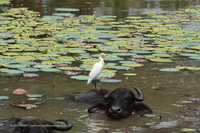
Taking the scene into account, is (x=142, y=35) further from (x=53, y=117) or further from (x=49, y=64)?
(x=53, y=117)

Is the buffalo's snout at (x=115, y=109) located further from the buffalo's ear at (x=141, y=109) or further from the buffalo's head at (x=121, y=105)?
the buffalo's ear at (x=141, y=109)

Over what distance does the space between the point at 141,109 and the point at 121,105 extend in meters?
0.39

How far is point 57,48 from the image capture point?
413 inches

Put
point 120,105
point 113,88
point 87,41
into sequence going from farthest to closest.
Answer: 1. point 87,41
2. point 113,88
3. point 120,105

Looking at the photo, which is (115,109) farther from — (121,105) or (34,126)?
(34,126)

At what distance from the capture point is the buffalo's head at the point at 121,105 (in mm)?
6265

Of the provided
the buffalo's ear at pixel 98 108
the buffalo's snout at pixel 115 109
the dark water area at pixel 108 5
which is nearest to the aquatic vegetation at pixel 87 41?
the dark water area at pixel 108 5

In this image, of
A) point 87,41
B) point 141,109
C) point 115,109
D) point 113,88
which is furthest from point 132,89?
point 87,41

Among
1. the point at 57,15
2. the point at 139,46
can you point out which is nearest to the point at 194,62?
the point at 139,46

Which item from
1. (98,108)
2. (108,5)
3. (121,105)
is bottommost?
(98,108)

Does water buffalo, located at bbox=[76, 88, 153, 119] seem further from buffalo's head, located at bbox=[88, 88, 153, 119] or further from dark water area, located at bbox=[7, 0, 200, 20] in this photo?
dark water area, located at bbox=[7, 0, 200, 20]

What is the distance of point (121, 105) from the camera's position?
6379mm

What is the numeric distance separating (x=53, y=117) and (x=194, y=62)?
4390mm

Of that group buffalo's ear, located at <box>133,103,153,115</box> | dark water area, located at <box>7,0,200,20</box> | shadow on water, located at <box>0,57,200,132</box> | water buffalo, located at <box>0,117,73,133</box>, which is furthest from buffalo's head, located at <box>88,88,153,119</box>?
→ dark water area, located at <box>7,0,200,20</box>
